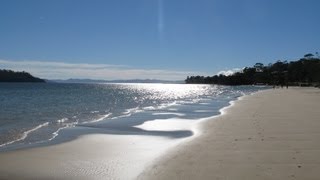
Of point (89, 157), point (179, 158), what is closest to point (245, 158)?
point (179, 158)

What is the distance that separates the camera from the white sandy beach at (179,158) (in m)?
9.84

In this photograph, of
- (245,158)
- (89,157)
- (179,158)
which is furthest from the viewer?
(89,157)

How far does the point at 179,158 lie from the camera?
38.8 feet

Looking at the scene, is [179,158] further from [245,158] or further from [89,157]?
[89,157]

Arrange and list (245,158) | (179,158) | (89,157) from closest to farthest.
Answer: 1. (245,158)
2. (179,158)
3. (89,157)

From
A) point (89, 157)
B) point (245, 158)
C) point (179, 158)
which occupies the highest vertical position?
point (245, 158)

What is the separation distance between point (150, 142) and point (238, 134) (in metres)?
3.62

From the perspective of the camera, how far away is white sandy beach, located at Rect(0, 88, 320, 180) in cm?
984

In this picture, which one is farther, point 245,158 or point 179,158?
point 179,158

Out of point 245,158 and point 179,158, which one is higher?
point 245,158

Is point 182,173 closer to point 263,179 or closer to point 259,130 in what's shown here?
point 263,179

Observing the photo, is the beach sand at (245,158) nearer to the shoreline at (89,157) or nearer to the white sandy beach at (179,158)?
the white sandy beach at (179,158)

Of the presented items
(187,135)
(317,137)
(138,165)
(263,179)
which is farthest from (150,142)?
(263,179)

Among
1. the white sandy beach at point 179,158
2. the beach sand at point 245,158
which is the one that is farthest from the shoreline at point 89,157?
the beach sand at point 245,158
